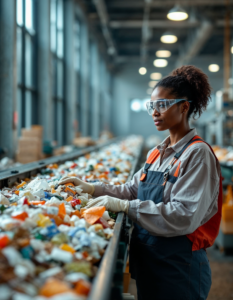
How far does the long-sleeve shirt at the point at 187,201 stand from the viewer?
1.62 metres

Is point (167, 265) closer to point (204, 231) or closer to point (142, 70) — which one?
point (204, 231)

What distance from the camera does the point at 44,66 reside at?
8.63 m

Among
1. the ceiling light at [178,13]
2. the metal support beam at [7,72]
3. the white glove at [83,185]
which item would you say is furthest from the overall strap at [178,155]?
the ceiling light at [178,13]

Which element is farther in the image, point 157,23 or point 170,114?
point 157,23

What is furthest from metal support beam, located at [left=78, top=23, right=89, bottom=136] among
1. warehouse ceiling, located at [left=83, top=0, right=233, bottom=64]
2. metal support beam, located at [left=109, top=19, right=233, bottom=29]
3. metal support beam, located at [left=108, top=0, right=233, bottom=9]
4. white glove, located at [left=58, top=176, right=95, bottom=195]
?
white glove, located at [left=58, top=176, right=95, bottom=195]

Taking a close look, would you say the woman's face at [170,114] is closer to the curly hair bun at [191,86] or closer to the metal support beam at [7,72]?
the curly hair bun at [191,86]

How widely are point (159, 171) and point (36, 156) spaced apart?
4.09 m

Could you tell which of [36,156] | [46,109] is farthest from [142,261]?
[46,109]

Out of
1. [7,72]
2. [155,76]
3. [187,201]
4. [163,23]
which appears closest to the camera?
[187,201]

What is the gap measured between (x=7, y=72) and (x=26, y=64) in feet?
7.42

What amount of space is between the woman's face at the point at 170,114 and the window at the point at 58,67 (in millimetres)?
8907

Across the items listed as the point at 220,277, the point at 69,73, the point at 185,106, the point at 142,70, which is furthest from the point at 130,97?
the point at 185,106

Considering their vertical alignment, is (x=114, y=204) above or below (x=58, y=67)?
below

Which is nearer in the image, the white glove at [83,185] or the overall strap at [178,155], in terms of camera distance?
the overall strap at [178,155]
